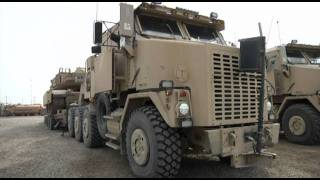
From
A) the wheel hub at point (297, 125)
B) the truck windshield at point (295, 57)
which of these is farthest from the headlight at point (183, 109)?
the truck windshield at point (295, 57)

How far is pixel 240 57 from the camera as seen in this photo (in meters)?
5.34

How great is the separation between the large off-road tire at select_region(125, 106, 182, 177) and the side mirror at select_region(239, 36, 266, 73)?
4.73ft

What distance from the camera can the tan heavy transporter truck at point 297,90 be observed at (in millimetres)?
9531

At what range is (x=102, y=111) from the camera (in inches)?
334

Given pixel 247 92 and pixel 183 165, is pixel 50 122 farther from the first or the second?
pixel 247 92

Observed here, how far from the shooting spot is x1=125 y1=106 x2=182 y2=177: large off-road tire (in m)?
5.22

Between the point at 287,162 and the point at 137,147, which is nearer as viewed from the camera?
the point at 137,147

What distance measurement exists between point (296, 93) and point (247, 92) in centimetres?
515

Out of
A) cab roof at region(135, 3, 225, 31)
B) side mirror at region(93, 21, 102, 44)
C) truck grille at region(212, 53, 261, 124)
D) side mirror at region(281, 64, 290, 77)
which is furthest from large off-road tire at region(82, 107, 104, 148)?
side mirror at region(281, 64, 290, 77)

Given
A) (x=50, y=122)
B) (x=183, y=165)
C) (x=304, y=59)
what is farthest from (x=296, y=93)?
(x=50, y=122)

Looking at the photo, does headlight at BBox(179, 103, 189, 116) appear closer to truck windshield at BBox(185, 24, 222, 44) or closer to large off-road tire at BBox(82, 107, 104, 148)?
truck windshield at BBox(185, 24, 222, 44)

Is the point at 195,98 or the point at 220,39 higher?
the point at 220,39

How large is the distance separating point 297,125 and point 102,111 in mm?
5347

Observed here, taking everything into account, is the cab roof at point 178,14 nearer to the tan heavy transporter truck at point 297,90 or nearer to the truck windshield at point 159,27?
the truck windshield at point 159,27
